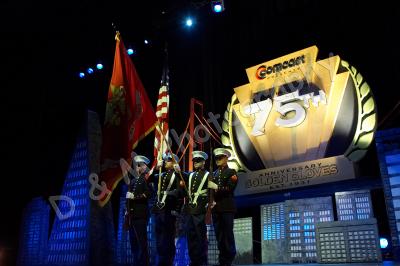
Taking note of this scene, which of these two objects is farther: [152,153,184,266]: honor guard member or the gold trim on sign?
the gold trim on sign

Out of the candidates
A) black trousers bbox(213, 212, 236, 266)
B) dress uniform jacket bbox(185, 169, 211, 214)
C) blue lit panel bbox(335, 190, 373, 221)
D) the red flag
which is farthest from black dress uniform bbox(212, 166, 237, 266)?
blue lit panel bbox(335, 190, 373, 221)

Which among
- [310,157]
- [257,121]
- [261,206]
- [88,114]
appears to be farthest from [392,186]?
[88,114]

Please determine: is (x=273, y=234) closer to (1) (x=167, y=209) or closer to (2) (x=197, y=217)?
(1) (x=167, y=209)

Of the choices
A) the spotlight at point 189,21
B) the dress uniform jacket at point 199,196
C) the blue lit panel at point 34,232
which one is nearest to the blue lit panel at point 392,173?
the dress uniform jacket at point 199,196

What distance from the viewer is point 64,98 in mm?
10602

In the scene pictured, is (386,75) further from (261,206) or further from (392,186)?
(261,206)

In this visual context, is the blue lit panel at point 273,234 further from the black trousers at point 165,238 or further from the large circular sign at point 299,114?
the black trousers at point 165,238

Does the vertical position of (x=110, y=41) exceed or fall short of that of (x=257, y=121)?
it exceeds it

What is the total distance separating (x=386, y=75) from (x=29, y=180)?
8941 mm

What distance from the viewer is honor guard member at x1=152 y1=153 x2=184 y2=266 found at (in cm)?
618

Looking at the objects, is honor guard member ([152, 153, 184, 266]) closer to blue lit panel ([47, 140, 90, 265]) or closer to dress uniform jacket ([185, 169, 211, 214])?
dress uniform jacket ([185, 169, 211, 214])

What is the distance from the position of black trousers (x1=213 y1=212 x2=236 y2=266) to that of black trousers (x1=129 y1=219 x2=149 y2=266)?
1.25m

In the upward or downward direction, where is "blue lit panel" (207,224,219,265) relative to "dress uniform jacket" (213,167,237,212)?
downward

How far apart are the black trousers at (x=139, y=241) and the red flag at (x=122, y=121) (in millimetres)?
860
